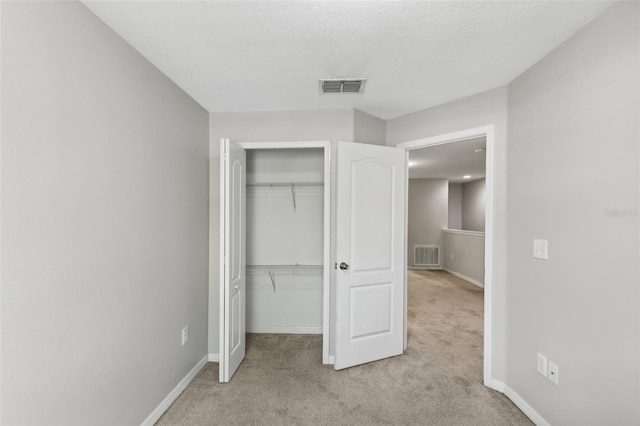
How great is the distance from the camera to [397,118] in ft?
9.33

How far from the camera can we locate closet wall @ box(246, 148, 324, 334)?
309 cm

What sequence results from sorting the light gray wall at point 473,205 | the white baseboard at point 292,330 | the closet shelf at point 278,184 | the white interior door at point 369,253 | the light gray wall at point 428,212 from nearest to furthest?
the white interior door at point 369,253, the closet shelf at point 278,184, the white baseboard at point 292,330, the light gray wall at point 428,212, the light gray wall at point 473,205

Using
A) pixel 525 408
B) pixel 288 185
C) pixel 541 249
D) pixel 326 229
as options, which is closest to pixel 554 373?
pixel 525 408

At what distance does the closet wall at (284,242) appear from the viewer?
3090mm

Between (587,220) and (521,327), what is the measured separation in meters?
0.94

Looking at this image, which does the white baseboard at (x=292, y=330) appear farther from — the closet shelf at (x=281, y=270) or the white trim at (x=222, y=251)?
the white trim at (x=222, y=251)

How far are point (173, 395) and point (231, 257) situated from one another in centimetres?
109

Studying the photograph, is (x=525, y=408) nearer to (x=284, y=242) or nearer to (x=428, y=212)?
(x=284, y=242)

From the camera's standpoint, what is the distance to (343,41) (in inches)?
63.9

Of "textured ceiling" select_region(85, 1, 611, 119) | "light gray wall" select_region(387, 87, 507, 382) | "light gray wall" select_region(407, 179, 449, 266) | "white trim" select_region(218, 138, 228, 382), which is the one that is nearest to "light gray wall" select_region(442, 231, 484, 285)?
"light gray wall" select_region(407, 179, 449, 266)

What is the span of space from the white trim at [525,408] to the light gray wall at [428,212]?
5.27 metres

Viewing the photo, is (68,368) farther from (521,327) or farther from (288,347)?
(521,327)

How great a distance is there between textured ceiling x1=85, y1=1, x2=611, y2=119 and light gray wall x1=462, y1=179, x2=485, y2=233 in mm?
6353

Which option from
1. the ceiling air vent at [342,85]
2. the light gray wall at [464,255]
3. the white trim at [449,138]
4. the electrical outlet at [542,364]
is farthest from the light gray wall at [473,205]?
the ceiling air vent at [342,85]
